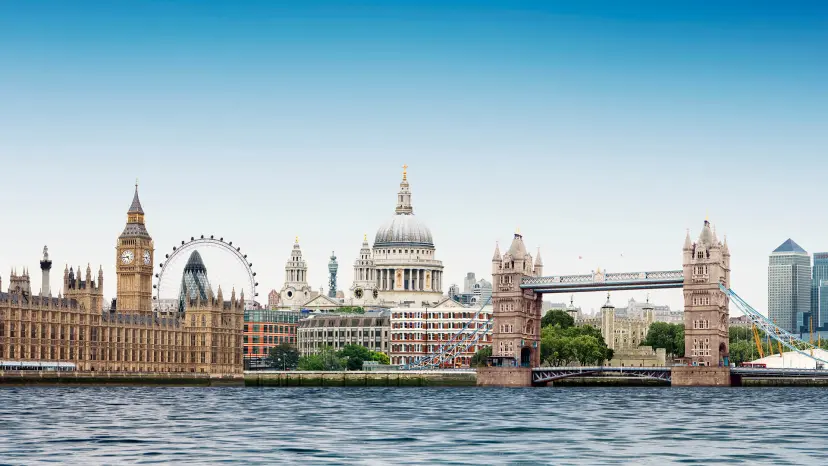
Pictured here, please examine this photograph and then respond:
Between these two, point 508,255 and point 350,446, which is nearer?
point 350,446

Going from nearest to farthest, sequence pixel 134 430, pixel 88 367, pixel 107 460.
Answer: pixel 107 460 → pixel 134 430 → pixel 88 367

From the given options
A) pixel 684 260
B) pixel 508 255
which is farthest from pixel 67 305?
pixel 684 260

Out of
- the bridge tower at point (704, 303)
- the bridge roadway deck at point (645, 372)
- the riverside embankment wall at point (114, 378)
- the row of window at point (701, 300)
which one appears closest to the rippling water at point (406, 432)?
the riverside embankment wall at point (114, 378)

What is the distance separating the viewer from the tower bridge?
581 feet

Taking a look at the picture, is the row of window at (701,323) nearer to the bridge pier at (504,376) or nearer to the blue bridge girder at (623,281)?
the blue bridge girder at (623,281)

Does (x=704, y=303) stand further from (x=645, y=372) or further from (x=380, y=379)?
(x=380, y=379)

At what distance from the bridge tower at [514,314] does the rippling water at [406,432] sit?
76.6 m

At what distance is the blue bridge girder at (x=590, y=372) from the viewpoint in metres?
172

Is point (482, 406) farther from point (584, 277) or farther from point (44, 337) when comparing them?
point (44, 337)

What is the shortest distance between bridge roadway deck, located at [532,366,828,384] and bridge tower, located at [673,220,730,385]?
3.35m

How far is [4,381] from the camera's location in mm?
159500

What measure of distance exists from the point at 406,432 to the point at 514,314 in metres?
118

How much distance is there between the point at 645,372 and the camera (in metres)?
174

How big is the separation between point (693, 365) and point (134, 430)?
367 ft
